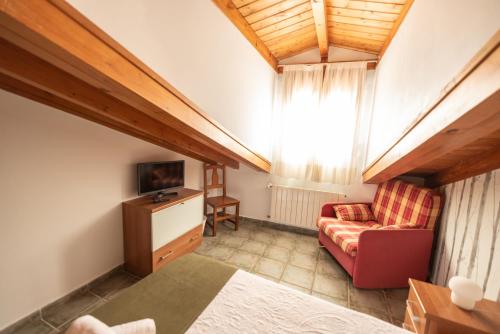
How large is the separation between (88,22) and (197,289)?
1.48 m

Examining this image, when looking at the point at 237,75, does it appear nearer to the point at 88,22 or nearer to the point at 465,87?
the point at 88,22

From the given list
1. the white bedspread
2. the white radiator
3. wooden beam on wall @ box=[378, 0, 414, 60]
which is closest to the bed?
the white bedspread

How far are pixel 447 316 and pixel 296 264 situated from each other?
1563 mm

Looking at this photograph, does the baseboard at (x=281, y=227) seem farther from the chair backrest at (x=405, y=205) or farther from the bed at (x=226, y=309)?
the bed at (x=226, y=309)

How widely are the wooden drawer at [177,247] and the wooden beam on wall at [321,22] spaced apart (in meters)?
2.74

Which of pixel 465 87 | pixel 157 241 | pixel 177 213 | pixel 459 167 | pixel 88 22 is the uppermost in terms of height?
pixel 88 22

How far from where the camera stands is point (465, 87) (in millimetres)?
1021

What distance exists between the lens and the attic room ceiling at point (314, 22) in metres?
2.07

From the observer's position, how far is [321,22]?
7.27 feet

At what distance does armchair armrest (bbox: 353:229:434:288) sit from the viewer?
6.63 ft

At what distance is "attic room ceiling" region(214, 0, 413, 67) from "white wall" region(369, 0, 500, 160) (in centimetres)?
22

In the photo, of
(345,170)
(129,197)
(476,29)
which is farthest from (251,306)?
(345,170)

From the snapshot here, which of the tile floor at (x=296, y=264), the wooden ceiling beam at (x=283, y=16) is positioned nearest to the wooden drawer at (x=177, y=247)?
the tile floor at (x=296, y=264)

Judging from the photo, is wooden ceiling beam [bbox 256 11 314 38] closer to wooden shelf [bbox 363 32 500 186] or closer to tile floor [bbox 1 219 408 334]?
wooden shelf [bbox 363 32 500 186]
